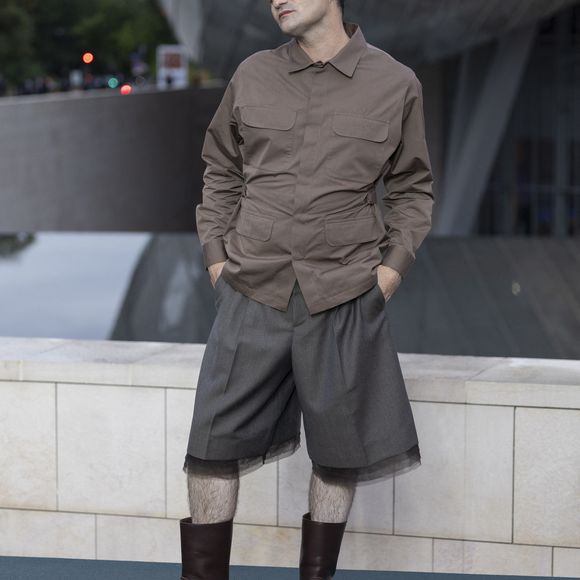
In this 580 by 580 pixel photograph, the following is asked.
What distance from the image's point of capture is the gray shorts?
3.65 m

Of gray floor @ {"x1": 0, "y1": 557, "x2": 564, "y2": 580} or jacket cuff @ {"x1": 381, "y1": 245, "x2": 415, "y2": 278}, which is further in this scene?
gray floor @ {"x1": 0, "y1": 557, "x2": 564, "y2": 580}

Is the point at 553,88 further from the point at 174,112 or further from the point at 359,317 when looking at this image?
the point at 359,317

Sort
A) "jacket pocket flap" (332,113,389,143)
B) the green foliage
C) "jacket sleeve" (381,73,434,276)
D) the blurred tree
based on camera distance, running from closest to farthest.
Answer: "jacket pocket flap" (332,113,389,143) → "jacket sleeve" (381,73,434,276) → the blurred tree → the green foliage

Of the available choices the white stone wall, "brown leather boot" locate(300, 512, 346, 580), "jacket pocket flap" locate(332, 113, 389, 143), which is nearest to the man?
"jacket pocket flap" locate(332, 113, 389, 143)

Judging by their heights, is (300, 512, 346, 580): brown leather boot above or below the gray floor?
above

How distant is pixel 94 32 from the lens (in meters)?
111

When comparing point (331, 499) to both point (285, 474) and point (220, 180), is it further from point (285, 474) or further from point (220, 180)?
point (220, 180)

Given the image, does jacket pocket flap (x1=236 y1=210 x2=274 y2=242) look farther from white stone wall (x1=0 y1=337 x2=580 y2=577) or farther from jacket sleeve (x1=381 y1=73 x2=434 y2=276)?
white stone wall (x1=0 y1=337 x2=580 y2=577)

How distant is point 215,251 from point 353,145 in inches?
22.3

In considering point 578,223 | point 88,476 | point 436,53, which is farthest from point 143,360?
point 578,223

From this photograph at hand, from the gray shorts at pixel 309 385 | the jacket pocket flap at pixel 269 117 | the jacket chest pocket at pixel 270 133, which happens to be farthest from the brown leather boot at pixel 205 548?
the jacket pocket flap at pixel 269 117

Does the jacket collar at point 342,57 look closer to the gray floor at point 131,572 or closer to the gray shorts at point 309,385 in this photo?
the gray shorts at point 309,385

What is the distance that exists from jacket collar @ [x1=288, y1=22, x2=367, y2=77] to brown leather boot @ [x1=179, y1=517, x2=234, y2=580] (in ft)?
4.86

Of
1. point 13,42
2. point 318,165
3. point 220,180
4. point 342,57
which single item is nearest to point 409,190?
point 318,165
